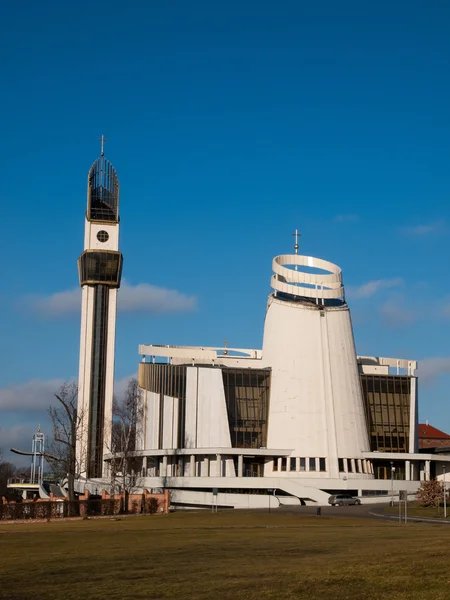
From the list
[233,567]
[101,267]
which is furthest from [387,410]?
[233,567]

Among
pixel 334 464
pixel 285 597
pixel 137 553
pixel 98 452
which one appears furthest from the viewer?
pixel 98 452

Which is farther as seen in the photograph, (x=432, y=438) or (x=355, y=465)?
(x=432, y=438)

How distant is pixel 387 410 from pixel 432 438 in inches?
2201

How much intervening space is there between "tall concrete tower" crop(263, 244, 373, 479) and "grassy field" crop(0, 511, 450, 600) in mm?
53547

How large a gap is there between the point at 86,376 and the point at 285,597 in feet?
332

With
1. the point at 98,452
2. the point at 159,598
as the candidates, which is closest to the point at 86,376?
the point at 98,452

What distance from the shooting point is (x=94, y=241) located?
121 meters

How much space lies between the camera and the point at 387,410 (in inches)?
3740

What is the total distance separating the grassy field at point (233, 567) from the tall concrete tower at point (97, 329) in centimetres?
7972

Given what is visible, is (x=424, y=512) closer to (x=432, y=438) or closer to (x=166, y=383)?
(x=166, y=383)

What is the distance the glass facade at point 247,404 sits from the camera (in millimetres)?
90438

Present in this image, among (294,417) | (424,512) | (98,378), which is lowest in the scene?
(424,512)

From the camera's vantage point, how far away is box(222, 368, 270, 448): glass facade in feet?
297

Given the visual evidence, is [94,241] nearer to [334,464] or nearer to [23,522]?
[334,464]
